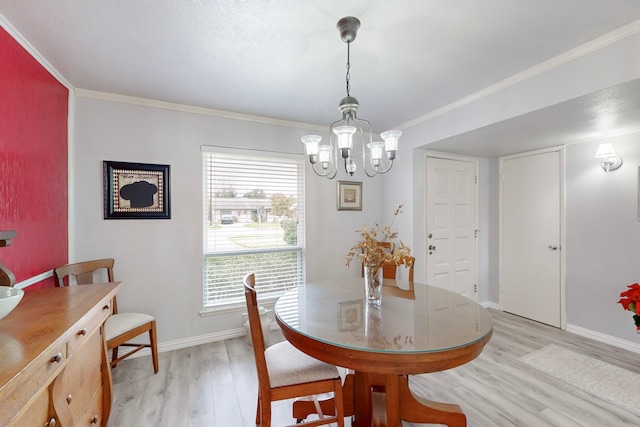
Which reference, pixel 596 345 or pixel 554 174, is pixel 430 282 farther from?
pixel 554 174

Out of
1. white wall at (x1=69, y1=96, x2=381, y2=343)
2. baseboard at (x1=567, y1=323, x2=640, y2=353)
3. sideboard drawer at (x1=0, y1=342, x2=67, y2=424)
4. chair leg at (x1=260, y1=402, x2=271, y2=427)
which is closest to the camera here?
sideboard drawer at (x1=0, y1=342, x2=67, y2=424)

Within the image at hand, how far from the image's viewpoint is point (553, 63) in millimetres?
2041

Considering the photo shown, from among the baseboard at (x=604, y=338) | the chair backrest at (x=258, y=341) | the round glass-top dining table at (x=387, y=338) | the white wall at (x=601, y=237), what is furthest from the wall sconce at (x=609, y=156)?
the chair backrest at (x=258, y=341)

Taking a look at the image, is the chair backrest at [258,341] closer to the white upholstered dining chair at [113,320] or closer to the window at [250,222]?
the white upholstered dining chair at [113,320]

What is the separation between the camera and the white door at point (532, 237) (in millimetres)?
3406

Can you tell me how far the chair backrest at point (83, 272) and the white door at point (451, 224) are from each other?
3376 millimetres

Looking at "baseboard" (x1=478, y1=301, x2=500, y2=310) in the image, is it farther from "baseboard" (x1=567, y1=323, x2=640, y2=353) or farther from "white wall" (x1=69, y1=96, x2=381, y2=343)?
"white wall" (x1=69, y1=96, x2=381, y2=343)

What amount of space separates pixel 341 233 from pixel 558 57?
8.43ft

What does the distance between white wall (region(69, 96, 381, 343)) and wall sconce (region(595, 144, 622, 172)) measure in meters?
3.33

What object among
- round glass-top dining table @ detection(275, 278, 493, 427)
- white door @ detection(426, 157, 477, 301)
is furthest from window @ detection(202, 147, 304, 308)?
white door @ detection(426, 157, 477, 301)

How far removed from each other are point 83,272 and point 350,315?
225 cm

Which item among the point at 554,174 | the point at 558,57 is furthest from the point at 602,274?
the point at 558,57

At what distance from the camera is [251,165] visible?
10.5ft

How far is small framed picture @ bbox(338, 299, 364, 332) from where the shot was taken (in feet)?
4.71
